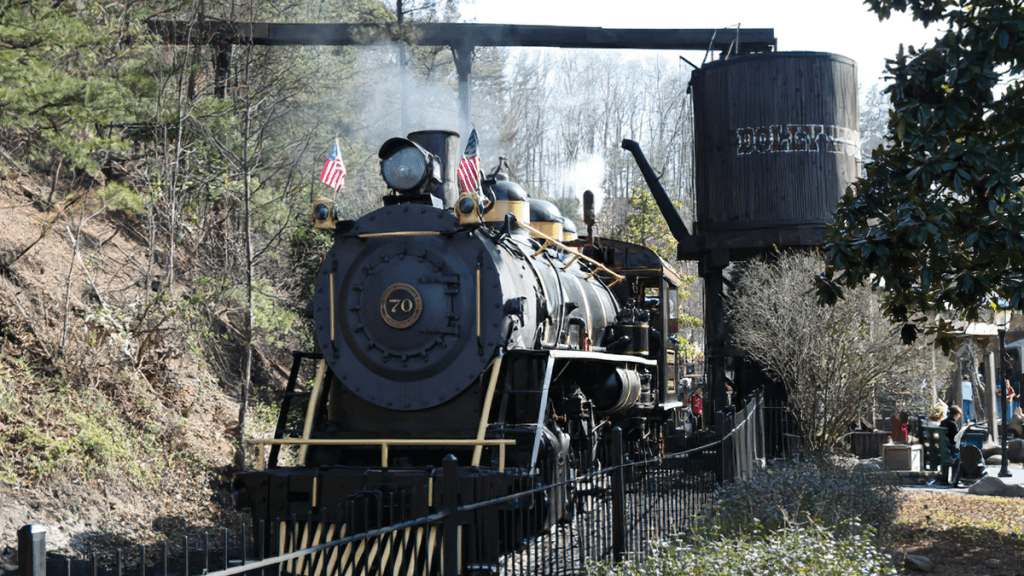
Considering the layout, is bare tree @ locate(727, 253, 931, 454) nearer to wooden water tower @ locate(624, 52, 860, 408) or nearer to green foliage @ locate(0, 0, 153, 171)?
wooden water tower @ locate(624, 52, 860, 408)

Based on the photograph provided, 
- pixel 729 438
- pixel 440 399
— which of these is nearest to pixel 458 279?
pixel 440 399

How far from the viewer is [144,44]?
1248 cm

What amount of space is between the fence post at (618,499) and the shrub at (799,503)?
2.66 feet

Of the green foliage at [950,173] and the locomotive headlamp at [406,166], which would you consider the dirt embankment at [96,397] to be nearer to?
the locomotive headlamp at [406,166]

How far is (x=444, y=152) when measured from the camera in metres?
8.71

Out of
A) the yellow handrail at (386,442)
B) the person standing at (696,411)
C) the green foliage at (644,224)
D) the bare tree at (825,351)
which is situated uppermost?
the green foliage at (644,224)

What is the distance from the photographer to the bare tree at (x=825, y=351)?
13.6 m

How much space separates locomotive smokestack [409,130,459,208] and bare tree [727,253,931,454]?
263 inches

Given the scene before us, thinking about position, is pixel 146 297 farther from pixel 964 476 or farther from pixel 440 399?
pixel 964 476

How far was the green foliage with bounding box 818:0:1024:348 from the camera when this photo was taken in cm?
665

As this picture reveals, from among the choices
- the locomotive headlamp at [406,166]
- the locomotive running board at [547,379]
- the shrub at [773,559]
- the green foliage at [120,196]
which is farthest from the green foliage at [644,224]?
the shrub at [773,559]

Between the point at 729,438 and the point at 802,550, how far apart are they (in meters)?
3.79

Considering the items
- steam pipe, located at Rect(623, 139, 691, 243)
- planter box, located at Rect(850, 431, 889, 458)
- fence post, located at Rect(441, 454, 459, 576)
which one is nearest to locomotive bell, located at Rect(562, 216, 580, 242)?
steam pipe, located at Rect(623, 139, 691, 243)

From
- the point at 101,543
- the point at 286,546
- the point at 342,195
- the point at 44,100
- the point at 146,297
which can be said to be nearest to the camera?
the point at 286,546
